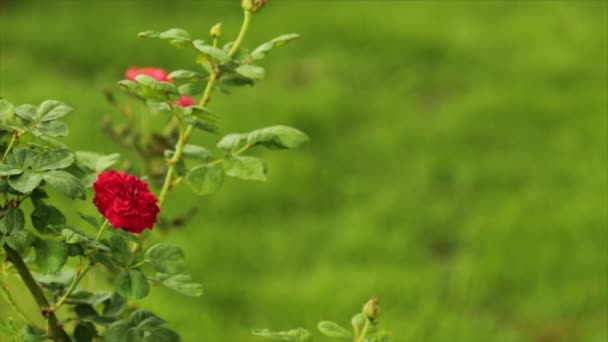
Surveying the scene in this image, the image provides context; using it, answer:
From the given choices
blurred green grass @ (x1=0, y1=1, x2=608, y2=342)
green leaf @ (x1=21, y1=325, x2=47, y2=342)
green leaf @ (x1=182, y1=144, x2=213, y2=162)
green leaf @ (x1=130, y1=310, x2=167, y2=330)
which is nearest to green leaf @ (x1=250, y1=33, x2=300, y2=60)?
green leaf @ (x1=182, y1=144, x2=213, y2=162)

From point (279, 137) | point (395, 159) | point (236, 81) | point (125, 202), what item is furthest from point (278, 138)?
point (395, 159)

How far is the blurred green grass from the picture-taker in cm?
349

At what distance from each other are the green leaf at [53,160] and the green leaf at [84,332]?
0.31 meters

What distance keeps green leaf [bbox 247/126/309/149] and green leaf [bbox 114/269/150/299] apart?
0.31 metres

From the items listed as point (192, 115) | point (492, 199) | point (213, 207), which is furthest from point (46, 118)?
point (492, 199)

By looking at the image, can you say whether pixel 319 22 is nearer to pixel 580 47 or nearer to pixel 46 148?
pixel 580 47

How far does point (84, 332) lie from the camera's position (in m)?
1.62

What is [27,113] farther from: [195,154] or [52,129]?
[195,154]

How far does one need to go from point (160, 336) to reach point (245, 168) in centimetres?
31

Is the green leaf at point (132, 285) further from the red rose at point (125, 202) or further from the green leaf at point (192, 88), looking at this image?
the green leaf at point (192, 88)

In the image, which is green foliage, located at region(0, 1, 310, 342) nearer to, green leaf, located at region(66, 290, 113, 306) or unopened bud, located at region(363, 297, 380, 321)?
green leaf, located at region(66, 290, 113, 306)

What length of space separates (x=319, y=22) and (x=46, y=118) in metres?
4.30

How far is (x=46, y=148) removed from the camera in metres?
1.53

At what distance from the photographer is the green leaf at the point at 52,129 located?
1.49m
